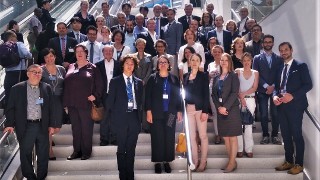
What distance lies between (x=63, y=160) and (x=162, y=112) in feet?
5.39

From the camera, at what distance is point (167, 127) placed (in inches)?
253

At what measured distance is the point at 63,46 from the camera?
803cm

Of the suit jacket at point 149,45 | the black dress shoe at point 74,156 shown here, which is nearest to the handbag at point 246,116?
the suit jacket at point 149,45

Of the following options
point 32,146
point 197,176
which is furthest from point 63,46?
point 197,176

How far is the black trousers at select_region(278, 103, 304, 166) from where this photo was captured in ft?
20.8

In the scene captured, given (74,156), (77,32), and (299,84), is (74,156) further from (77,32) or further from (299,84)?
(299,84)

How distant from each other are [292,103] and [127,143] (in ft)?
7.49

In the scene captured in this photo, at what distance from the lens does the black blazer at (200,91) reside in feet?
21.0

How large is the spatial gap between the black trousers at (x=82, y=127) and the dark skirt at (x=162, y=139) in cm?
93

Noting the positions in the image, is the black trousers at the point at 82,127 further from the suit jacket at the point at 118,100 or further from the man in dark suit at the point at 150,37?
the man in dark suit at the point at 150,37

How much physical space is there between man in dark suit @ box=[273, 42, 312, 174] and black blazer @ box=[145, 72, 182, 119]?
1353 mm

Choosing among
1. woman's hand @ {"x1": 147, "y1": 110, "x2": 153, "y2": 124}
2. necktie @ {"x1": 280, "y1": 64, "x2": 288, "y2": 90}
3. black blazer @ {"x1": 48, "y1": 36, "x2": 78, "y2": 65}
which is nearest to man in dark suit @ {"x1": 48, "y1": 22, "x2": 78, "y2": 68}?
black blazer @ {"x1": 48, "y1": 36, "x2": 78, "y2": 65}

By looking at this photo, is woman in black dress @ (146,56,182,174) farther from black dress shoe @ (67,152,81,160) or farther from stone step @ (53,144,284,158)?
black dress shoe @ (67,152,81,160)

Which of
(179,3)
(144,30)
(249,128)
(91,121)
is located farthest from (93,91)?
(179,3)
